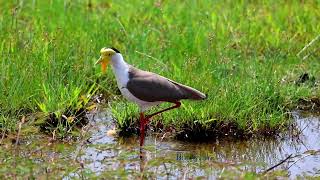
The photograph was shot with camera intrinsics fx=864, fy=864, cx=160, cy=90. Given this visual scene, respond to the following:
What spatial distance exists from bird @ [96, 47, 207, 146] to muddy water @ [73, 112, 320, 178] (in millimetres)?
285

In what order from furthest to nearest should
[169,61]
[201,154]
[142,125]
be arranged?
[169,61] < [142,125] < [201,154]

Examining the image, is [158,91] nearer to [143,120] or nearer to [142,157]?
[143,120]

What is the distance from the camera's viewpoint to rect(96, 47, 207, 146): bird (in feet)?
21.8

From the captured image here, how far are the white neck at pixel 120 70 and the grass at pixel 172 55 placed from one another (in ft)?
1.26

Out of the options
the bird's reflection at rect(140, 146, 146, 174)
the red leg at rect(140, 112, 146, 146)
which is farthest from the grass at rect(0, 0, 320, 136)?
the bird's reflection at rect(140, 146, 146, 174)

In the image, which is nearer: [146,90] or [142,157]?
[142,157]

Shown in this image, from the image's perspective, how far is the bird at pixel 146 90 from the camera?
6.64 m

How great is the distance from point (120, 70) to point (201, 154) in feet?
3.03

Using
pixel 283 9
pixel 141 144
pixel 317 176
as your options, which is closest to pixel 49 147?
pixel 141 144

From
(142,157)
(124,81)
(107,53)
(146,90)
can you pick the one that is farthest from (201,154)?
(107,53)

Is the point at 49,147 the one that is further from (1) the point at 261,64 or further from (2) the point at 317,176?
(1) the point at 261,64

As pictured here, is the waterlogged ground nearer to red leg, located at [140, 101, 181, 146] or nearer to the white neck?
red leg, located at [140, 101, 181, 146]

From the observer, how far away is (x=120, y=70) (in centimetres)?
680

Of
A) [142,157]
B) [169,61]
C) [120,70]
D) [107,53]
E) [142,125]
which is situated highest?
[169,61]
